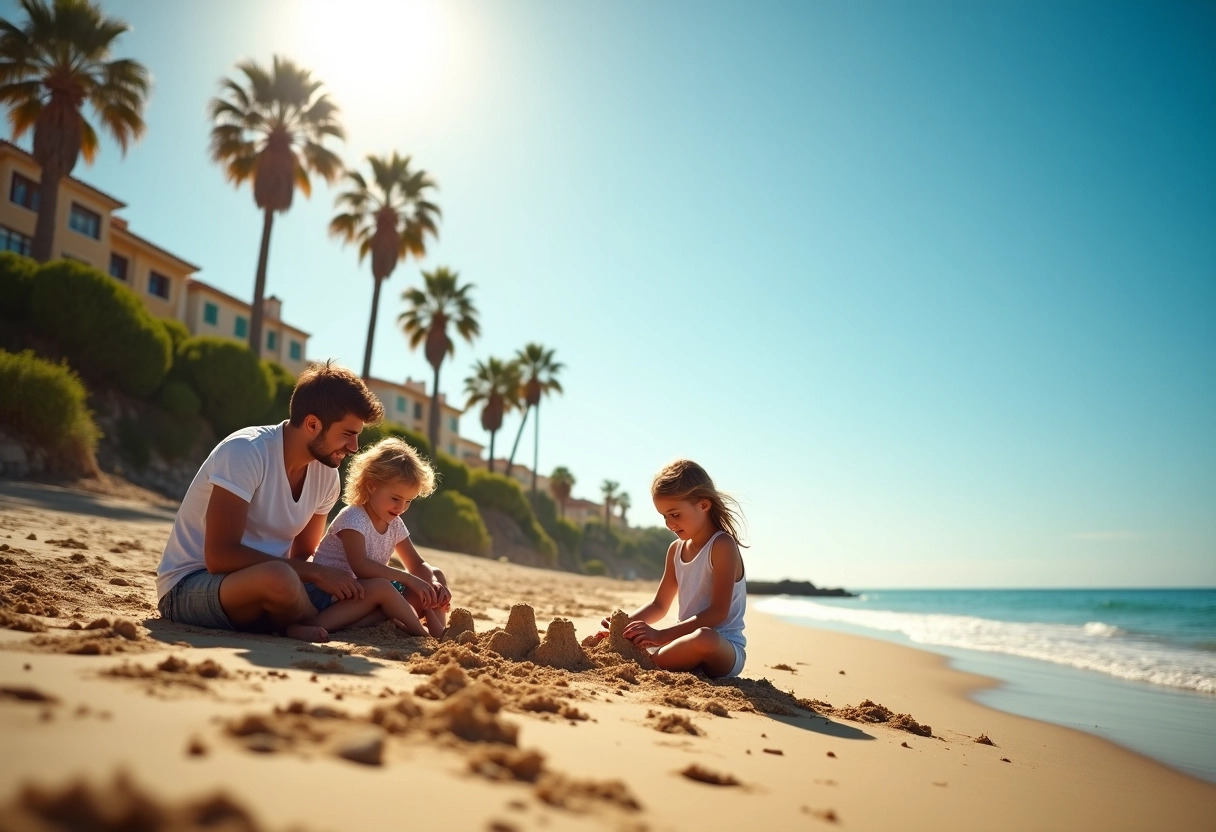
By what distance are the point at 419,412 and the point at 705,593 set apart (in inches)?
1934

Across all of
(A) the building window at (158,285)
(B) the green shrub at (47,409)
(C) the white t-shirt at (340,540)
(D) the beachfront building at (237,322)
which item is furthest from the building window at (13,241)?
(C) the white t-shirt at (340,540)

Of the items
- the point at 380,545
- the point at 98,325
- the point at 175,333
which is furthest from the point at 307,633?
the point at 175,333

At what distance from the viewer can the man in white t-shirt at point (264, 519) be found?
3584 mm

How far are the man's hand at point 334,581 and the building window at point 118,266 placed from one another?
31888 mm

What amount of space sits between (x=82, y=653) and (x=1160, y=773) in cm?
477

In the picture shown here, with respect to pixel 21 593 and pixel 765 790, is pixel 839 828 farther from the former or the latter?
pixel 21 593

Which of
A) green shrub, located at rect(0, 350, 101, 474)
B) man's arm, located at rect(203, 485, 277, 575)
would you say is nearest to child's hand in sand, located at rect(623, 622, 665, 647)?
man's arm, located at rect(203, 485, 277, 575)

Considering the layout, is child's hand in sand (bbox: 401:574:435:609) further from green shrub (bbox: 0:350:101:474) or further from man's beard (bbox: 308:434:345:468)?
green shrub (bbox: 0:350:101:474)

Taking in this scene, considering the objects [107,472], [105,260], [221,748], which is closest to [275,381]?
[107,472]

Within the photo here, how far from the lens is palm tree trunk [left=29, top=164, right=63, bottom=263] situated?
18109 millimetres

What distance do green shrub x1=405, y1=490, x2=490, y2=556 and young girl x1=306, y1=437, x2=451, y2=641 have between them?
838 inches

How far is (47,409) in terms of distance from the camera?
41.7ft

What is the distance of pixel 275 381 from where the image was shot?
21719 mm

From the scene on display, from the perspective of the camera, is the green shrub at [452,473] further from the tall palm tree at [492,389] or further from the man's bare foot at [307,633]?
the man's bare foot at [307,633]
